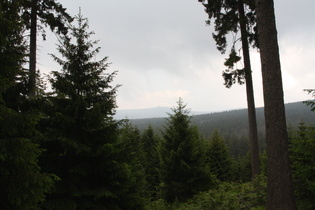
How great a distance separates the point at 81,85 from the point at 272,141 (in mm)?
5883

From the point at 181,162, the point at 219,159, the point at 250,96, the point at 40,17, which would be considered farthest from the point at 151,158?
the point at 40,17

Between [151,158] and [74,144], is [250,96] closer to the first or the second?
[74,144]

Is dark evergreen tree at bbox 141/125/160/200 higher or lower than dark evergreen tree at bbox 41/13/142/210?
lower

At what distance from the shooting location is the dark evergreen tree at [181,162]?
11.6m

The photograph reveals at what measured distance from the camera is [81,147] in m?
5.40

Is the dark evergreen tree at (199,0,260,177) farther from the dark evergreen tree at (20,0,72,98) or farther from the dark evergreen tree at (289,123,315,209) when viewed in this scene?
the dark evergreen tree at (20,0,72,98)

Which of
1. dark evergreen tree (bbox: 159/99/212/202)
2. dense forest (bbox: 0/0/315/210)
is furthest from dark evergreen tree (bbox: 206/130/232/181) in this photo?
dense forest (bbox: 0/0/315/210)

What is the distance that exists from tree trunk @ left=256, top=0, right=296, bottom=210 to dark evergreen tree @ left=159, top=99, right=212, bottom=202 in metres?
6.79

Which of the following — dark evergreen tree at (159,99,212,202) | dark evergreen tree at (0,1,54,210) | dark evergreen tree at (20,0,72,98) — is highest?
dark evergreen tree at (20,0,72,98)

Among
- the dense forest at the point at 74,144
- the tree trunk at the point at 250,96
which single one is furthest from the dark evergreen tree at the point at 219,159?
the dense forest at the point at 74,144

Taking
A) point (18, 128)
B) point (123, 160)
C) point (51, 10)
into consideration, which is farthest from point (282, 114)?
point (51, 10)

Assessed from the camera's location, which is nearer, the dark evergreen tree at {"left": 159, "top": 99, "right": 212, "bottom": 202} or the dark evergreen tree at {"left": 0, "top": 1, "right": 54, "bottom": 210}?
the dark evergreen tree at {"left": 0, "top": 1, "right": 54, "bottom": 210}

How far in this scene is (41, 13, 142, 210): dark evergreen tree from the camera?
5.28 metres

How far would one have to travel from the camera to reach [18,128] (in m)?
3.18
